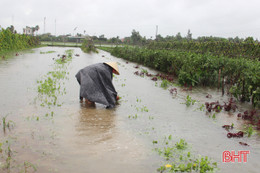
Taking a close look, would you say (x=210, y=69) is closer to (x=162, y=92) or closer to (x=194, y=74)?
(x=194, y=74)

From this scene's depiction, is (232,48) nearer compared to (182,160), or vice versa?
(182,160)

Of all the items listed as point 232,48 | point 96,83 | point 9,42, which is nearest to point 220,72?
point 96,83

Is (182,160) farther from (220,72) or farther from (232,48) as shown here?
(232,48)

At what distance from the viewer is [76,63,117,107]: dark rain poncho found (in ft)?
21.5

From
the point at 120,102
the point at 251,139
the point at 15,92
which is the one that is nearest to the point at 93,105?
the point at 120,102

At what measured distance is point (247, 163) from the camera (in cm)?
409

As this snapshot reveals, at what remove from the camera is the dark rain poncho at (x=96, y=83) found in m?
6.54

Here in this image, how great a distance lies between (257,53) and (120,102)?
13.4 m

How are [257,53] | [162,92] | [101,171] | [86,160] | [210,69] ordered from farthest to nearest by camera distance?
[257,53] < [210,69] < [162,92] < [86,160] < [101,171]

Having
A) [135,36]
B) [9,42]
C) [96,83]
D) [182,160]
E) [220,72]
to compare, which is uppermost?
[135,36]

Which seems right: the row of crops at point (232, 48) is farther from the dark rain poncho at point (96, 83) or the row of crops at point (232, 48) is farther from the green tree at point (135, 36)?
the green tree at point (135, 36)

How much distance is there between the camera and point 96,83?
21.6 ft

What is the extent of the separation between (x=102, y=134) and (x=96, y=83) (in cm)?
197

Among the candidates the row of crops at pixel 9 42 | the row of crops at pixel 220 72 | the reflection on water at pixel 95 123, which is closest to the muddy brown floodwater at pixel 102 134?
the reflection on water at pixel 95 123
